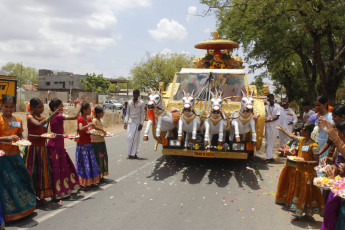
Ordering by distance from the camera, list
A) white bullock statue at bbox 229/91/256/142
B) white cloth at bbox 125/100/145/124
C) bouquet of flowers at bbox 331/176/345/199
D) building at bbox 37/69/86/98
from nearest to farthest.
Result: bouquet of flowers at bbox 331/176/345/199 → white bullock statue at bbox 229/91/256/142 → white cloth at bbox 125/100/145/124 → building at bbox 37/69/86/98

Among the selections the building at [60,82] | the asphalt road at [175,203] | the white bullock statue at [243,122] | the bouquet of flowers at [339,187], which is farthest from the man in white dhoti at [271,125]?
the building at [60,82]

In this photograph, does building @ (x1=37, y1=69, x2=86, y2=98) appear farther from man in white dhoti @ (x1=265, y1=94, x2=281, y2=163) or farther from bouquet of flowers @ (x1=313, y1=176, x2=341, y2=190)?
bouquet of flowers @ (x1=313, y1=176, x2=341, y2=190)

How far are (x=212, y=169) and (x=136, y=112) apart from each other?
304 cm

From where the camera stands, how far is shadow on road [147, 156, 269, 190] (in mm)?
6988

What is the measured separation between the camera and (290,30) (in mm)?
15391

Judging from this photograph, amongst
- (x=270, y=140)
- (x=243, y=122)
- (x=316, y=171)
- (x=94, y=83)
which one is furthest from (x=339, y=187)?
(x=94, y=83)

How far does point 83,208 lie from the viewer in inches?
197

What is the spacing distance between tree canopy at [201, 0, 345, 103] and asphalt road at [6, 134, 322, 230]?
6.67m

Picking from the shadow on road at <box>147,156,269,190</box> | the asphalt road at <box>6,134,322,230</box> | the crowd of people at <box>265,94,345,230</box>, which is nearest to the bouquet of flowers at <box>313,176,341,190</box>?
the crowd of people at <box>265,94,345,230</box>

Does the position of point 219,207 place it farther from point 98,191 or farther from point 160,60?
point 160,60

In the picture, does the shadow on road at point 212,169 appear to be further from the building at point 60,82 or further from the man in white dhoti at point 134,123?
the building at point 60,82

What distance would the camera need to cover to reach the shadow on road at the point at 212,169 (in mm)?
6988

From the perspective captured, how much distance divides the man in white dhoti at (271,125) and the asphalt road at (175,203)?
0.94m

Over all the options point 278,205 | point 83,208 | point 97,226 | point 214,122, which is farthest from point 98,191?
point 278,205
